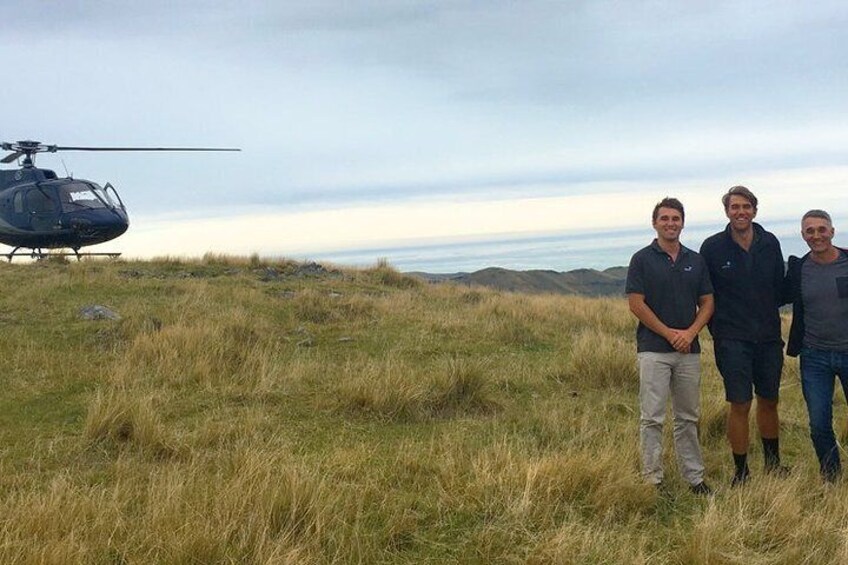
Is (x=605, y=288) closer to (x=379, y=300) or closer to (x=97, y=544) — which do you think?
(x=379, y=300)

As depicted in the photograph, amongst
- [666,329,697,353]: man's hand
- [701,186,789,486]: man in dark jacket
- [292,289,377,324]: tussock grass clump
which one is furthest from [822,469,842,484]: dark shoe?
[292,289,377,324]: tussock grass clump

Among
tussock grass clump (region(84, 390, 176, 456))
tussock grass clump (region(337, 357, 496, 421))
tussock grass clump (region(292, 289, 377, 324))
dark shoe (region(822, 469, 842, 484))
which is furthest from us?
tussock grass clump (region(292, 289, 377, 324))

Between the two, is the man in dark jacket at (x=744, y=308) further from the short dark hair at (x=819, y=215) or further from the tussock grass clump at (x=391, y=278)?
the tussock grass clump at (x=391, y=278)

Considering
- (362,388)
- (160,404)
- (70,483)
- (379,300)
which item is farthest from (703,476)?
(379,300)

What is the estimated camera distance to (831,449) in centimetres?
482

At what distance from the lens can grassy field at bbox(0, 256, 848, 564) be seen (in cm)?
359

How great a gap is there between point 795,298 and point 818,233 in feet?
1.64

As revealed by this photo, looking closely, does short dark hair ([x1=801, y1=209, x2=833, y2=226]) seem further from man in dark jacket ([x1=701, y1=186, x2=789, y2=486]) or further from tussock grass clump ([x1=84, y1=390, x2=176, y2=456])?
tussock grass clump ([x1=84, y1=390, x2=176, y2=456])

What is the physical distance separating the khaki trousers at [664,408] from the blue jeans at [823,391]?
0.83 metres

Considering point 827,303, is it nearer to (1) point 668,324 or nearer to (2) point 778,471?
(1) point 668,324

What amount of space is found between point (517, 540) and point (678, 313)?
1.89 metres

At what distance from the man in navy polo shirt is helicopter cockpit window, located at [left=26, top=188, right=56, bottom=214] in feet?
58.2

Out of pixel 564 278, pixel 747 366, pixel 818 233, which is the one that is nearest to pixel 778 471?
pixel 747 366

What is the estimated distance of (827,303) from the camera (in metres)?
4.60
